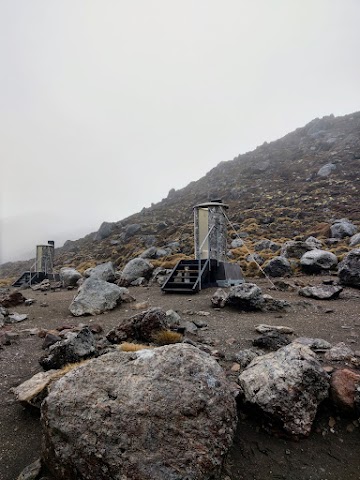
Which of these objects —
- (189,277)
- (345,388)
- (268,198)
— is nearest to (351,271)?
(189,277)

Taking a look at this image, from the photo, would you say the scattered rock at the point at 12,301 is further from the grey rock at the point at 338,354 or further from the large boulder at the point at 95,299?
the grey rock at the point at 338,354

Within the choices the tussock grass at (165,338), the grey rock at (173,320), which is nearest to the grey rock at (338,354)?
the tussock grass at (165,338)

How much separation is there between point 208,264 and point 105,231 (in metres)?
38.9

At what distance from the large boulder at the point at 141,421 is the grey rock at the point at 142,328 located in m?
2.57

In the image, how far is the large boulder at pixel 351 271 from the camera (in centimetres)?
1036

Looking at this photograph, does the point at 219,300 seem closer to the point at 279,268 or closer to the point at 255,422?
the point at 255,422

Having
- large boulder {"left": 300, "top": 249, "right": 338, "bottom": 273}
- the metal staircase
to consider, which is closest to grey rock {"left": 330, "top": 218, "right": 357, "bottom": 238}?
large boulder {"left": 300, "top": 249, "right": 338, "bottom": 273}

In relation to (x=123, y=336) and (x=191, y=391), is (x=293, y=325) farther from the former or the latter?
(x=191, y=391)

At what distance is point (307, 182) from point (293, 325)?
4333 centimetres

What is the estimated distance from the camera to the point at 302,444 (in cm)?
348

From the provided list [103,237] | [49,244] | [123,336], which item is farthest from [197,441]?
[103,237]

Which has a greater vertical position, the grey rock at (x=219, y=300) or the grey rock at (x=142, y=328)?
the grey rock at (x=142, y=328)

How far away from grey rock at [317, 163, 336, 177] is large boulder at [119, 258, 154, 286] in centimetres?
3918

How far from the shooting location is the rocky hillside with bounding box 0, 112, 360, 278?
3047 centimetres
